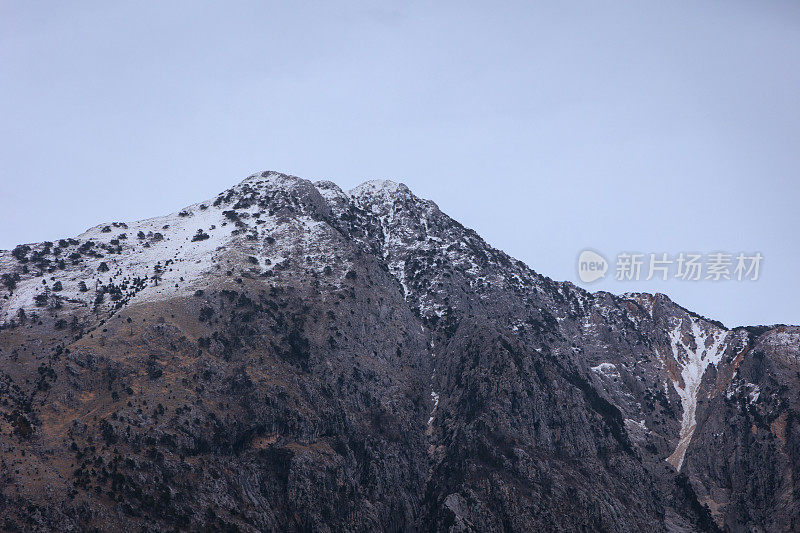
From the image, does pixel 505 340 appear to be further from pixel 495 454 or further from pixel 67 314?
pixel 67 314

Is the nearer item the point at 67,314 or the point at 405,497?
the point at 405,497

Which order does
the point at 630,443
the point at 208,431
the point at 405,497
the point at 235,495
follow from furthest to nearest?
the point at 630,443 → the point at 405,497 → the point at 208,431 → the point at 235,495

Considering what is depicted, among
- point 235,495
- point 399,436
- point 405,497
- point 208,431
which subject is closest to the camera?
point 235,495

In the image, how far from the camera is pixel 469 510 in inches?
5655

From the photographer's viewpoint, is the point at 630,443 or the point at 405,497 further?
the point at 630,443

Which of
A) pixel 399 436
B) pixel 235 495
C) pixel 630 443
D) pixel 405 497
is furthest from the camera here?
pixel 630 443

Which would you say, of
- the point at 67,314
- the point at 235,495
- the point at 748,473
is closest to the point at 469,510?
the point at 235,495

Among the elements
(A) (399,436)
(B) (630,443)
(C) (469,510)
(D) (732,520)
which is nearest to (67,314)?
(A) (399,436)

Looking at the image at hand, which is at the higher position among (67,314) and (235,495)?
(67,314)

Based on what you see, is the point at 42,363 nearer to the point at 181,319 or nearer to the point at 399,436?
the point at 181,319

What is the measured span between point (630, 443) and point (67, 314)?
15969 centimetres

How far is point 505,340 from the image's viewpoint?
195250 millimetres

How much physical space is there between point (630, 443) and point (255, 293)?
117078mm

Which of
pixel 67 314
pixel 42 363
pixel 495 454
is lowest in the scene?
Result: pixel 495 454
